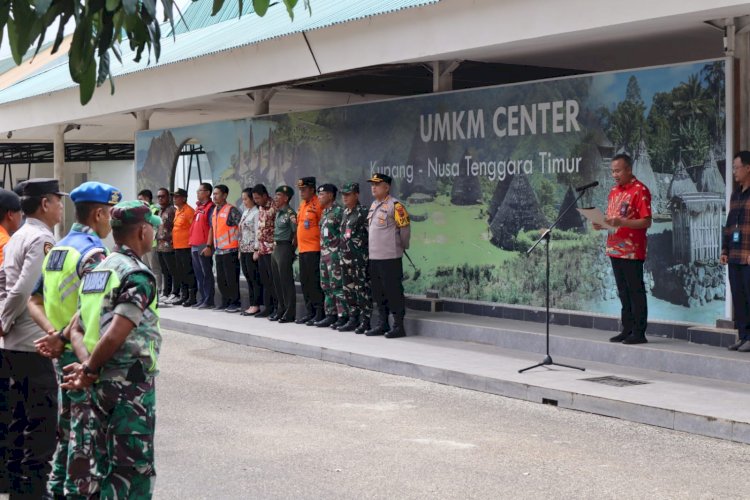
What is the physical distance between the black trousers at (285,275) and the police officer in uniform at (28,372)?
9.58 meters

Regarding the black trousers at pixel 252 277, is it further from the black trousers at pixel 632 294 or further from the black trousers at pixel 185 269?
the black trousers at pixel 632 294

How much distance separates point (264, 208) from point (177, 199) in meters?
3.27

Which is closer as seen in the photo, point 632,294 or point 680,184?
point 632,294

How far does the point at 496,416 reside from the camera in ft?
31.8

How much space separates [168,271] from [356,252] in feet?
21.5

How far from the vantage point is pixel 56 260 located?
5789 mm

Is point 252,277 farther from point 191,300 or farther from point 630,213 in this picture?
point 630,213

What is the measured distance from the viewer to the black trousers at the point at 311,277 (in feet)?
51.2

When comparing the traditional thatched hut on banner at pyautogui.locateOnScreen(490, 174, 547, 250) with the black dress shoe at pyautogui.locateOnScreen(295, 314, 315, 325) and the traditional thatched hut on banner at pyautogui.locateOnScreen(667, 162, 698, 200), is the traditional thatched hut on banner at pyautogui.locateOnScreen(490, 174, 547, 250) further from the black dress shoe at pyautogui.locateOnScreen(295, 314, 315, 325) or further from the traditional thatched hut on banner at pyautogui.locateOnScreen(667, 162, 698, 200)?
the black dress shoe at pyautogui.locateOnScreen(295, 314, 315, 325)

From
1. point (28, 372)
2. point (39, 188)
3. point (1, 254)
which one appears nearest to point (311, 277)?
point (1, 254)

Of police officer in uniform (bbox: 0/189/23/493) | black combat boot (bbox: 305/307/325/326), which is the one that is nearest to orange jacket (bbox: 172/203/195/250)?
black combat boot (bbox: 305/307/325/326)

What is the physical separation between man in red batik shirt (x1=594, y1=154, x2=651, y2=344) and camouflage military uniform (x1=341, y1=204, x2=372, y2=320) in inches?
144

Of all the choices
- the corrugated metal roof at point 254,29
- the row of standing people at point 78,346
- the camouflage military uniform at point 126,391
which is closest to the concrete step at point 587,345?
the corrugated metal roof at point 254,29

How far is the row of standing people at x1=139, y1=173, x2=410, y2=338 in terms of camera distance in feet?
46.4
